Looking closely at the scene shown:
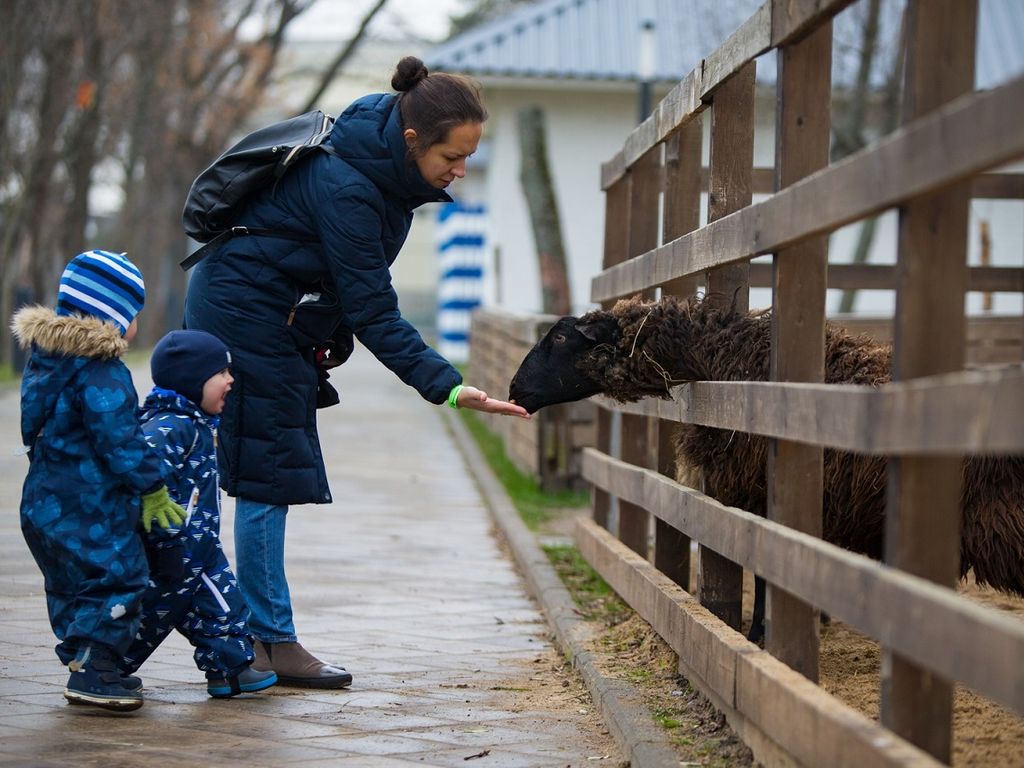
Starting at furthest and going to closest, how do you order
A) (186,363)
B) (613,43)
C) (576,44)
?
(613,43)
(576,44)
(186,363)

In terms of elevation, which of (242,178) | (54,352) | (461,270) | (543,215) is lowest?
(54,352)

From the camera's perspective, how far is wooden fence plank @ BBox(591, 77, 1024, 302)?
2428mm

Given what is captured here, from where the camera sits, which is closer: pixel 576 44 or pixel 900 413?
pixel 900 413

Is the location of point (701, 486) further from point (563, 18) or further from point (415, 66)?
point (563, 18)

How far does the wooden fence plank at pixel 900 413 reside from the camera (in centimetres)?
236

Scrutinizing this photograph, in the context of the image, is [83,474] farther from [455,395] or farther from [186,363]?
[455,395]

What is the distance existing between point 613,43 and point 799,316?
69.2 feet

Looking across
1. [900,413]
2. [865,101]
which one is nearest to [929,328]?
[900,413]

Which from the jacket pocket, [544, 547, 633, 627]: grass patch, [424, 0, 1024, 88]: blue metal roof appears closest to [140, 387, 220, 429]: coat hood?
the jacket pocket

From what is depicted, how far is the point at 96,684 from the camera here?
4305 millimetres

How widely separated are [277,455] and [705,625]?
159 centimetres

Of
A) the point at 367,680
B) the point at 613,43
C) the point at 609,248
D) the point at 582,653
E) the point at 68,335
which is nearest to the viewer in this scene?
the point at 68,335

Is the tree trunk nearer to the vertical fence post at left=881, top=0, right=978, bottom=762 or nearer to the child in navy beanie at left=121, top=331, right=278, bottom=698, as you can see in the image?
the child in navy beanie at left=121, top=331, right=278, bottom=698

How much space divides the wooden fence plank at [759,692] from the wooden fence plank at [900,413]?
61 cm
